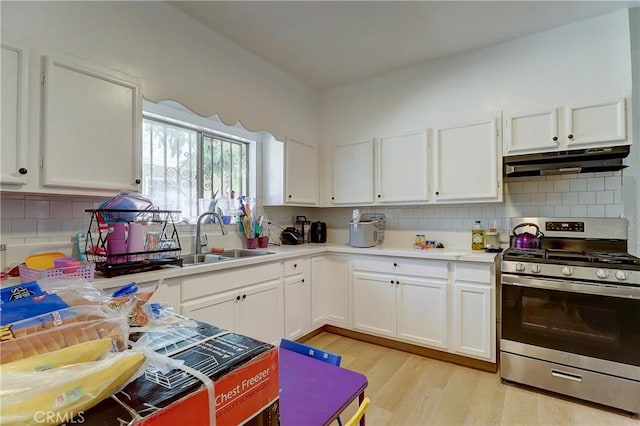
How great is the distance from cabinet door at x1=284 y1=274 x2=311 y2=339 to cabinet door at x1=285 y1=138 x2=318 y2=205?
0.83 meters

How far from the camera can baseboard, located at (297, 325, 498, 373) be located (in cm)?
246

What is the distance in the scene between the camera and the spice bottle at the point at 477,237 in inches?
109

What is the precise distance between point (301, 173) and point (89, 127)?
Answer: 1.97m

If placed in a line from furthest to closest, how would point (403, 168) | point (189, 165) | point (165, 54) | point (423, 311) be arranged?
point (403, 168) → point (189, 165) → point (423, 311) → point (165, 54)

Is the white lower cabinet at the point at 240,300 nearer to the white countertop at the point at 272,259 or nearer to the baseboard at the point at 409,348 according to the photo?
the white countertop at the point at 272,259

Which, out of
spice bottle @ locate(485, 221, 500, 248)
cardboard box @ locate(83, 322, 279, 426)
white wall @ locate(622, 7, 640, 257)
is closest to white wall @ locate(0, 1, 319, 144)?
cardboard box @ locate(83, 322, 279, 426)

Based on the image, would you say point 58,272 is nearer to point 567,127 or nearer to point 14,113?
point 14,113

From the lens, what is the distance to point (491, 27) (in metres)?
2.46

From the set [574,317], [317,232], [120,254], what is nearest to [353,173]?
[317,232]

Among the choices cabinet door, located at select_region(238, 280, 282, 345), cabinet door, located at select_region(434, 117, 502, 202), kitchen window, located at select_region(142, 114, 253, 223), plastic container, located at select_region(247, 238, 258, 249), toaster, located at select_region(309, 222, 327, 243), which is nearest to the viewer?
cabinet door, located at select_region(238, 280, 282, 345)

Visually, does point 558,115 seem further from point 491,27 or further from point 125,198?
point 125,198

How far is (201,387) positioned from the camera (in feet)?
1.43

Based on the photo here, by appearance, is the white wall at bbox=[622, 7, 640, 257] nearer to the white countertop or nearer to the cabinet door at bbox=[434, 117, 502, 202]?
the cabinet door at bbox=[434, 117, 502, 202]

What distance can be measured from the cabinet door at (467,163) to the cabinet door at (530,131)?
0.34ft
